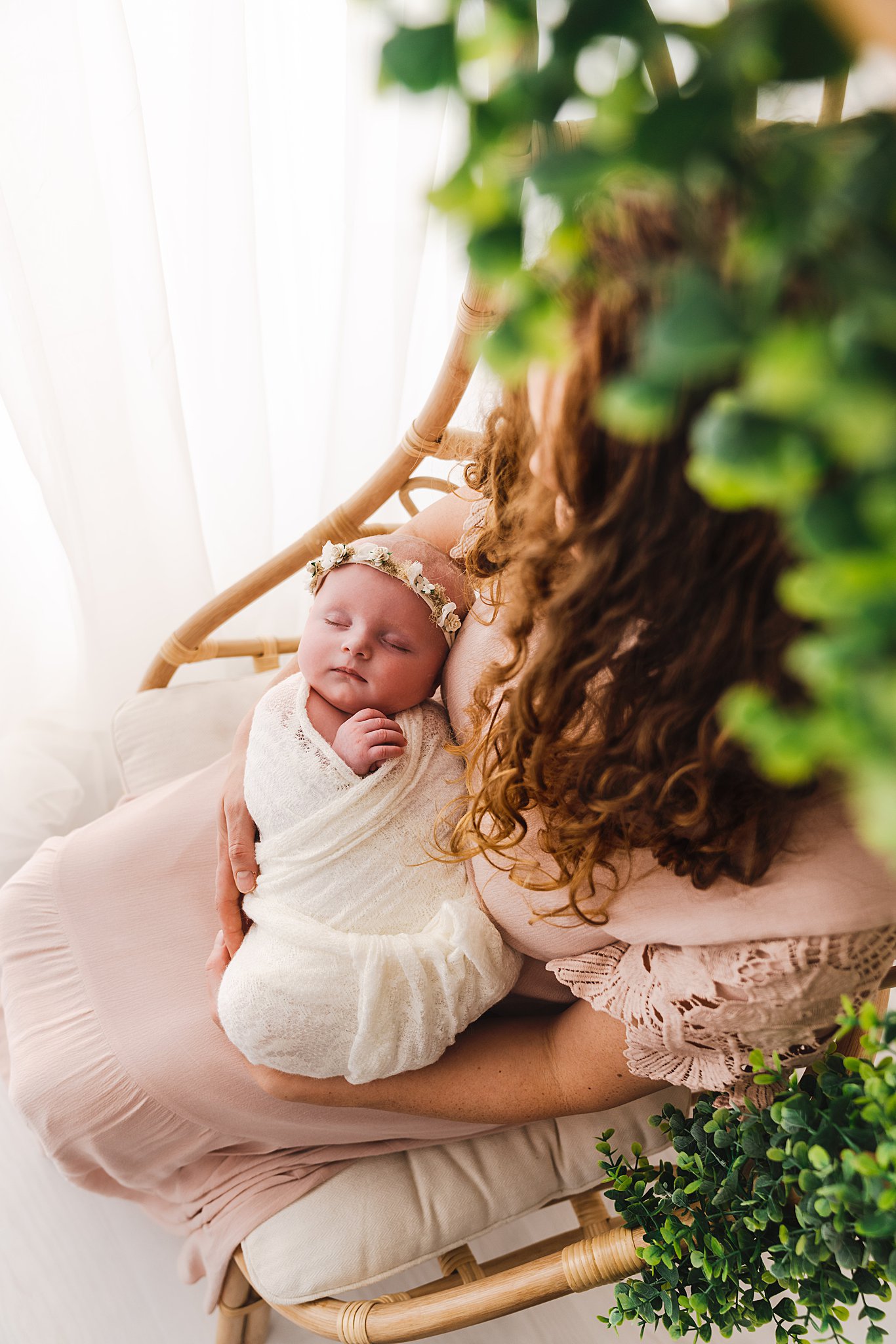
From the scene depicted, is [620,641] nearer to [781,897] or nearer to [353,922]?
[781,897]

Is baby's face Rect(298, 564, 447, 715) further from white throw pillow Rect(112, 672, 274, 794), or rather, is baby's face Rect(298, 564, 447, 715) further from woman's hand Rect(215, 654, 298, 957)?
white throw pillow Rect(112, 672, 274, 794)

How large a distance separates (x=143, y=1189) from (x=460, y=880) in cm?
65

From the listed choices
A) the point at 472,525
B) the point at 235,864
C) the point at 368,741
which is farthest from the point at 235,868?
the point at 472,525

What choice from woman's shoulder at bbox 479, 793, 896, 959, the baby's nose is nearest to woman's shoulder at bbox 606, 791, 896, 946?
woman's shoulder at bbox 479, 793, 896, 959

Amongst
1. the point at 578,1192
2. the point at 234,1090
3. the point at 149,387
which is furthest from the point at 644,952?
the point at 149,387

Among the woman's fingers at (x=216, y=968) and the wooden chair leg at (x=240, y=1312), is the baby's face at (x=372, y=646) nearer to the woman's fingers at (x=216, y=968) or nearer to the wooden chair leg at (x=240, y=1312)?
the woman's fingers at (x=216, y=968)

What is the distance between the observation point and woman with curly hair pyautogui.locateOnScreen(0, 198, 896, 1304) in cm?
63

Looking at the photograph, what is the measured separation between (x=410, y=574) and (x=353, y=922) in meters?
0.43

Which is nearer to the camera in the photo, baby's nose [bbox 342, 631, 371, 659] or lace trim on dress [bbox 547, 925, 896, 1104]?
lace trim on dress [bbox 547, 925, 896, 1104]

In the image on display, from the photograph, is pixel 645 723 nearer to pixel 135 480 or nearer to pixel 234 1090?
pixel 234 1090

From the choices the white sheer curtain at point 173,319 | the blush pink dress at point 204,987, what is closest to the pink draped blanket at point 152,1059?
the blush pink dress at point 204,987

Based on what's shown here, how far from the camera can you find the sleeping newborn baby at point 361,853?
3.16 ft

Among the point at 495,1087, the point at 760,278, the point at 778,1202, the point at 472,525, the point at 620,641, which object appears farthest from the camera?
the point at 472,525

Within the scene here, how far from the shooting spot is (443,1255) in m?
1.13
